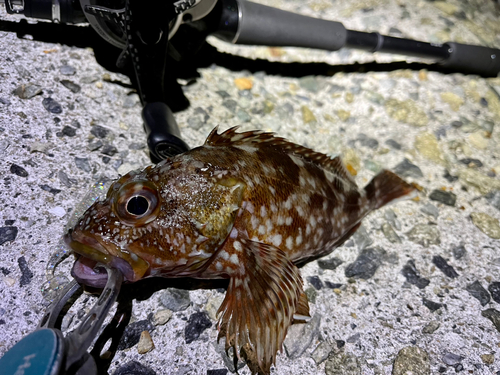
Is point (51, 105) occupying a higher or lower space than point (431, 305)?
higher

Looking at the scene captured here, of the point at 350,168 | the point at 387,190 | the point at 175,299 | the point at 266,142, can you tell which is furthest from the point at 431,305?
the point at 175,299

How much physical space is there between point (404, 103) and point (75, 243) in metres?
3.35

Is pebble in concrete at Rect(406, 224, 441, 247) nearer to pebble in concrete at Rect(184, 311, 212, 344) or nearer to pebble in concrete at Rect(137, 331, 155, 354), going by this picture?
pebble in concrete at Rect(184, 311, 212, 344)

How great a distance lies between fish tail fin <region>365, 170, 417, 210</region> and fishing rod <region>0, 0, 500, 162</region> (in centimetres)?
134

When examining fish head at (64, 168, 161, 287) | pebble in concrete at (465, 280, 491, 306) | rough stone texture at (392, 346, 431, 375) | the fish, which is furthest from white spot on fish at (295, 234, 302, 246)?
pebble in concrete at (465, 280, 491, 306)

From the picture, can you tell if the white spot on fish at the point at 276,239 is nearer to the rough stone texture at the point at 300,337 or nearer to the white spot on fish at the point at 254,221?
the white spot on fish at the point at 254,221

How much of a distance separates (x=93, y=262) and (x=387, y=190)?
2155 millimetres

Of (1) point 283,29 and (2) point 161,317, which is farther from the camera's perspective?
(1) point 283,29

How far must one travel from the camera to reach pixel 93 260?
1848 millimetres

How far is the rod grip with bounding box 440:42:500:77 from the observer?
396 cm

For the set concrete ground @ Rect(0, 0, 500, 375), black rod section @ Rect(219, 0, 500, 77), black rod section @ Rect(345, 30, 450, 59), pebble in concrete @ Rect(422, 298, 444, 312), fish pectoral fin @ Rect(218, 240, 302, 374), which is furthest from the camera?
black rod section @ Rect(345, 30, 450, 59)

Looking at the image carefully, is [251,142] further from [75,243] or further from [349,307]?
[349,307]

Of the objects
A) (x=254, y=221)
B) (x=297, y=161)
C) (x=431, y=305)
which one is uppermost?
(x=297, y=161)

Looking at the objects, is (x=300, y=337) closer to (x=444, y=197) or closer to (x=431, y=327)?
(x=431, y=327)
